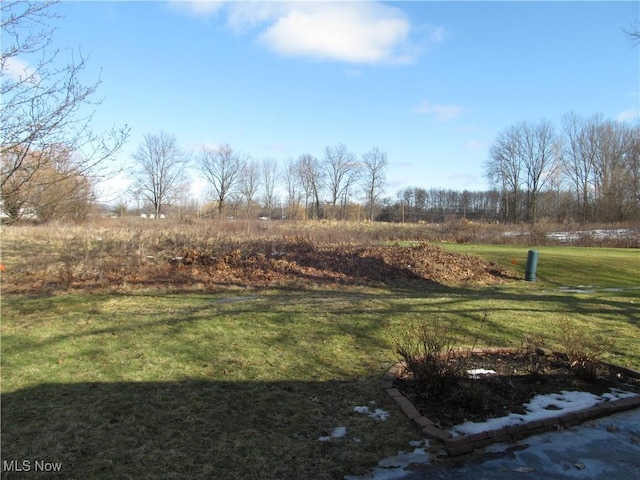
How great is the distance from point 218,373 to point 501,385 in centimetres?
302

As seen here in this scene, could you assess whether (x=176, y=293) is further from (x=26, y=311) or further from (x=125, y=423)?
(x=125, y=423)

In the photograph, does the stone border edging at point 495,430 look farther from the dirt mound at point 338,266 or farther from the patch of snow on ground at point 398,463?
the dirt mound at point 338,266

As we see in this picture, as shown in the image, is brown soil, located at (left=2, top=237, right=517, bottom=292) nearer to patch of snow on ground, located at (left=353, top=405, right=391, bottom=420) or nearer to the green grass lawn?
the green grass lawn

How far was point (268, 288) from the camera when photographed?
11.0 m

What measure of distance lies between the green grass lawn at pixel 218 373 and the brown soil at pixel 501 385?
1.18 ft

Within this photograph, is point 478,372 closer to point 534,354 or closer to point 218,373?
point 534,354

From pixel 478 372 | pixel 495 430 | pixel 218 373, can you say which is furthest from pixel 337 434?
pixel 478 372

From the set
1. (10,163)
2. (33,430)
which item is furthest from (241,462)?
(10,163)

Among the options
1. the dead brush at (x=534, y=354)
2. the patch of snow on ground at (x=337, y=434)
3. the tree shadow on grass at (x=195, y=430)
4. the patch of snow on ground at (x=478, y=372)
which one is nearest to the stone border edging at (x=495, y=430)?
the tree shadow on grass at (x=195, y=430)

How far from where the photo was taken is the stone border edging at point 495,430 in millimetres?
3281

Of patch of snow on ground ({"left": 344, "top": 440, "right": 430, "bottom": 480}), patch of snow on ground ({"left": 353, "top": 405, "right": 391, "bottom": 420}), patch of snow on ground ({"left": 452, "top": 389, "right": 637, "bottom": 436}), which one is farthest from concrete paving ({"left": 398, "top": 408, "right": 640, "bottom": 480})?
patch of snow on ground ({"left": 353, "top": 405, "right": 391, "bottom": 420})

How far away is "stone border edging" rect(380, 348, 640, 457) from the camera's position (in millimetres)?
3281

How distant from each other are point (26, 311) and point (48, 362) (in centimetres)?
320

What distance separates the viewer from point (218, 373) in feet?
15.6
